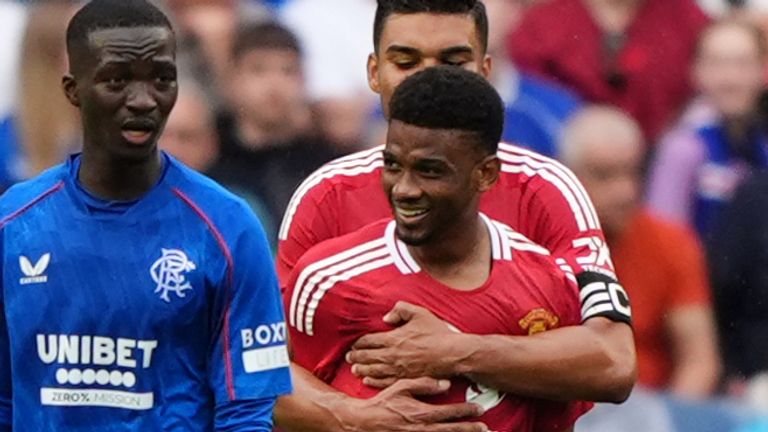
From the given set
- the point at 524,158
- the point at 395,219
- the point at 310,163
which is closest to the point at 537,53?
the point at 310,163

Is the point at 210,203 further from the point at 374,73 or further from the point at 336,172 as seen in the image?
the point at 374,73

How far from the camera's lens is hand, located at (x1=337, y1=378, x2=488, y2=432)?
498 cm

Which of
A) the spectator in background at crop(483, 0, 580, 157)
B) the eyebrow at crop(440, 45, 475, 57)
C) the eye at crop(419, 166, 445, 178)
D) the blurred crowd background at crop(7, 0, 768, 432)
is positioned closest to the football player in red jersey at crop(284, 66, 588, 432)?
the eye at crop(419, 166, 445, 178)

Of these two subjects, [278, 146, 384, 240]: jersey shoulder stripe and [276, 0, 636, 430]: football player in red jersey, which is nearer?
[276, 0, 636, 430]: football player in red jersey

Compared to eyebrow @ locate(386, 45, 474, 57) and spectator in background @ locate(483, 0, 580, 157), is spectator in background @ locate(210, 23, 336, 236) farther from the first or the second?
eyebrow @ locate(386, 45, 474, 57)

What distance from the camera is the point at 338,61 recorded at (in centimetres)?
967

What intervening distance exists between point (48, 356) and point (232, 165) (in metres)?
4.27

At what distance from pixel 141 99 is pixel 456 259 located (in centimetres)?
87

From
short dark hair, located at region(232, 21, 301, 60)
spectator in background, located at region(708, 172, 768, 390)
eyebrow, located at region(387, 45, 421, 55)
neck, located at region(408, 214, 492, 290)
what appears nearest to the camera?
neck, located at region(408, 214, 492, 290)

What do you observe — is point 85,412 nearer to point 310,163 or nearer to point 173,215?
point 173,215

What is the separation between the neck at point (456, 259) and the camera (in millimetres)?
5055

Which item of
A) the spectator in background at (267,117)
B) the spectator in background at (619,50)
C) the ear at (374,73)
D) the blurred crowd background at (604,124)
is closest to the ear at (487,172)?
the ear at (374,73)

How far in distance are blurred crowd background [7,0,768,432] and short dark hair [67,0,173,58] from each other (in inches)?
156

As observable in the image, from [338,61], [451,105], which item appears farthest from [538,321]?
[338,61]
